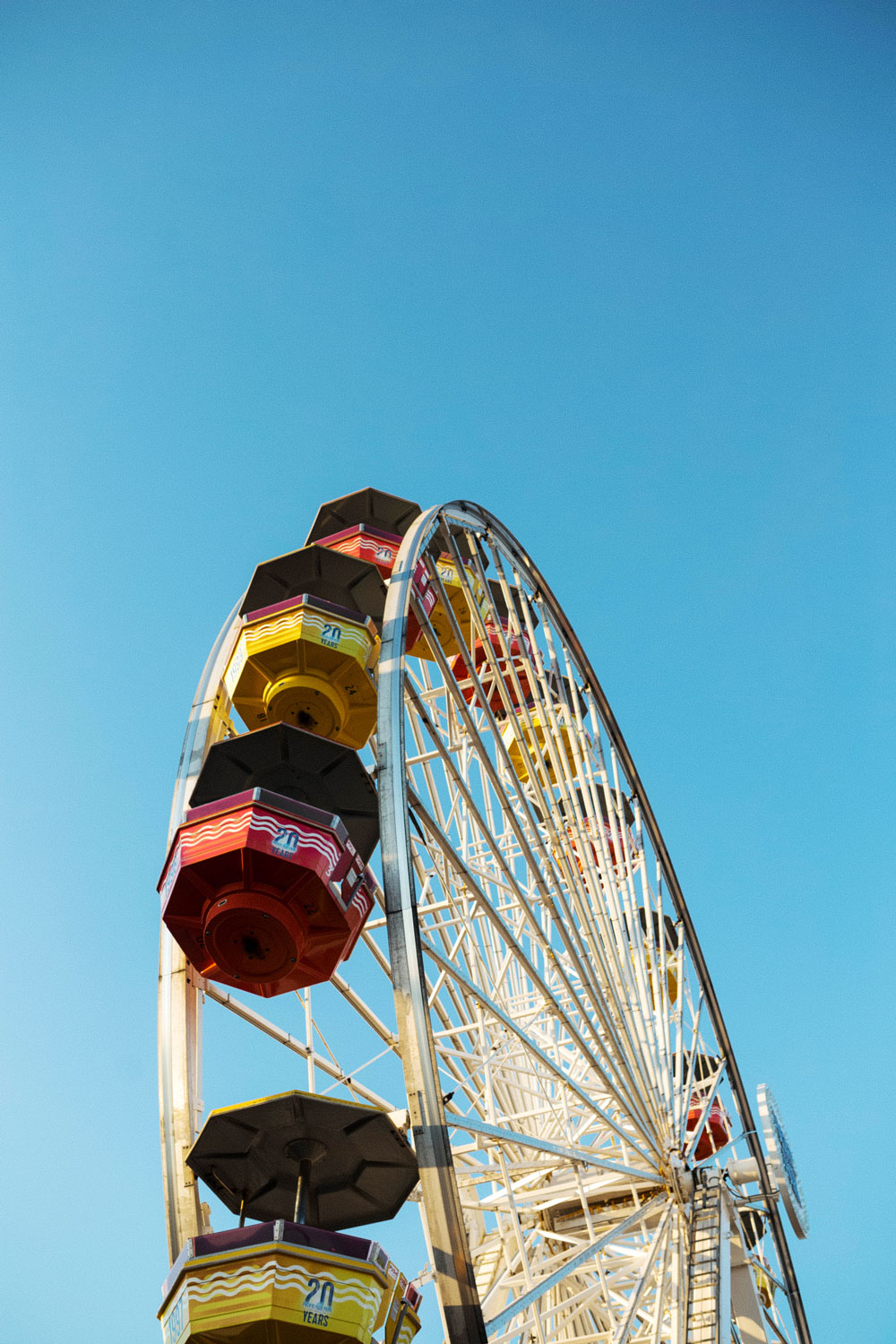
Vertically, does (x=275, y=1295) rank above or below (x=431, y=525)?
below

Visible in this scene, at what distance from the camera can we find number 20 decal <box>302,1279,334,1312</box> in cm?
799

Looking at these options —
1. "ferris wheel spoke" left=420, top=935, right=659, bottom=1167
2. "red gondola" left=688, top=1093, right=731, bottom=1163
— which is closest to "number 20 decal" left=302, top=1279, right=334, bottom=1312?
"ferris wheel spoke" left=420, top=935, right=659, bottom=1167

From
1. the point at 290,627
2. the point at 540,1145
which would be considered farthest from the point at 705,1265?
the point at 290,627

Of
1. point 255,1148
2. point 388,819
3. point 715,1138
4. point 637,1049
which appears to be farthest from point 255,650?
point 715,1138

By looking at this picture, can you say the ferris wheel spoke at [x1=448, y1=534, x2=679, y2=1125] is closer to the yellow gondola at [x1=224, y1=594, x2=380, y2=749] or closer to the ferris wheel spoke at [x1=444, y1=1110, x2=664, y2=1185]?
the ferris wheel spoke at [x1=444, y1=1110, x2=664, y2=1185]

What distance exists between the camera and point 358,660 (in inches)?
519

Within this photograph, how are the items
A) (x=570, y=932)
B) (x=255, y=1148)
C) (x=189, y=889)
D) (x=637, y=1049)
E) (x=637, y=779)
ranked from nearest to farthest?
(x=255, y=1148) < (x=189, y=889) < (x=570, y=932) < (x=637, y=1049) < (x=637, y=779)

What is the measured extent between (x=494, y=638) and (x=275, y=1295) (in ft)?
41.3

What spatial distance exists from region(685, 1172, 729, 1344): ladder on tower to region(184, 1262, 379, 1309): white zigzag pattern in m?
5.87

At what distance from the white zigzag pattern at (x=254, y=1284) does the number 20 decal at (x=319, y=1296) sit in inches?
1.4

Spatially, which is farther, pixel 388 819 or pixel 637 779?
pixel 637 779

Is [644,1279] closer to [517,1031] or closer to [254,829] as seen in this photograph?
[517,1031]

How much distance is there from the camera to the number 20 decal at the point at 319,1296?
7.99 metres

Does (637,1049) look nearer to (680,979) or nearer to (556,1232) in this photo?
(556,1232)
